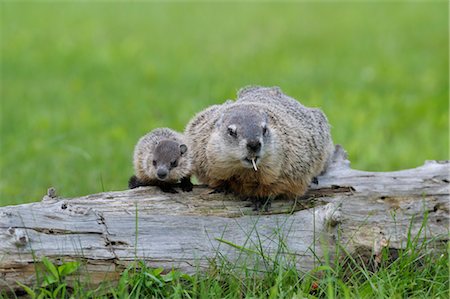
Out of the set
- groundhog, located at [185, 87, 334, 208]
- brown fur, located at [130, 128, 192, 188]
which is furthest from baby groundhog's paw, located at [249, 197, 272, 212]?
brown fur, located at [130, 128, 192, 188]

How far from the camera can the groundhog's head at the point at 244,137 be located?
5984 mm

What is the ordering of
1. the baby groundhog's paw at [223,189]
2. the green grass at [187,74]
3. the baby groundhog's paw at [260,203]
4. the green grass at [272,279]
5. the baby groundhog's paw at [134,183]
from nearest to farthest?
1. the green grass at [272,279]
2. the baby groundhog's paw at [260,203]
3. the baby groundhog's paw at [223,189]
4. the baby groundhog's paw at [134,183]
5. the green grass at [187,74]

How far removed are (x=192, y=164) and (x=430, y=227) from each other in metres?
2.12

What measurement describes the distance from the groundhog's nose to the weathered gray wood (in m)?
0.59

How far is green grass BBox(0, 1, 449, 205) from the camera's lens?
11.1 meters

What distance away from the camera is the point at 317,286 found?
5656 millimetres

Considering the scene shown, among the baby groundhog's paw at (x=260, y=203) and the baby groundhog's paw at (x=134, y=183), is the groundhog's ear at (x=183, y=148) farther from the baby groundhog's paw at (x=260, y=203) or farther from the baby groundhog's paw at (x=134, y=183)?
the baby groundhog's paw at (x=260, y=203)

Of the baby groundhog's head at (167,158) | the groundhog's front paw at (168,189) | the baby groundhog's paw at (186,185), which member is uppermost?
the baby groundhog's head at (167,158)

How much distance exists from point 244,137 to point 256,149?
137mm

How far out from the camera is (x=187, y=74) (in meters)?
15.9

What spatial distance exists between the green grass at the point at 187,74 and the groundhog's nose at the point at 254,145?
3131 mm

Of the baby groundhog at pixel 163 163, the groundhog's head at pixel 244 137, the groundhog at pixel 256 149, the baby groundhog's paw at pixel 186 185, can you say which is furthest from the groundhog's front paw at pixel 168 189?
the groundhog's head at pixel 244 137

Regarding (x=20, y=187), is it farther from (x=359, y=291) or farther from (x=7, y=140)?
(x=359, y=291)

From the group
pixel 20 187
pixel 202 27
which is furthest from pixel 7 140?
pixel 202 27
